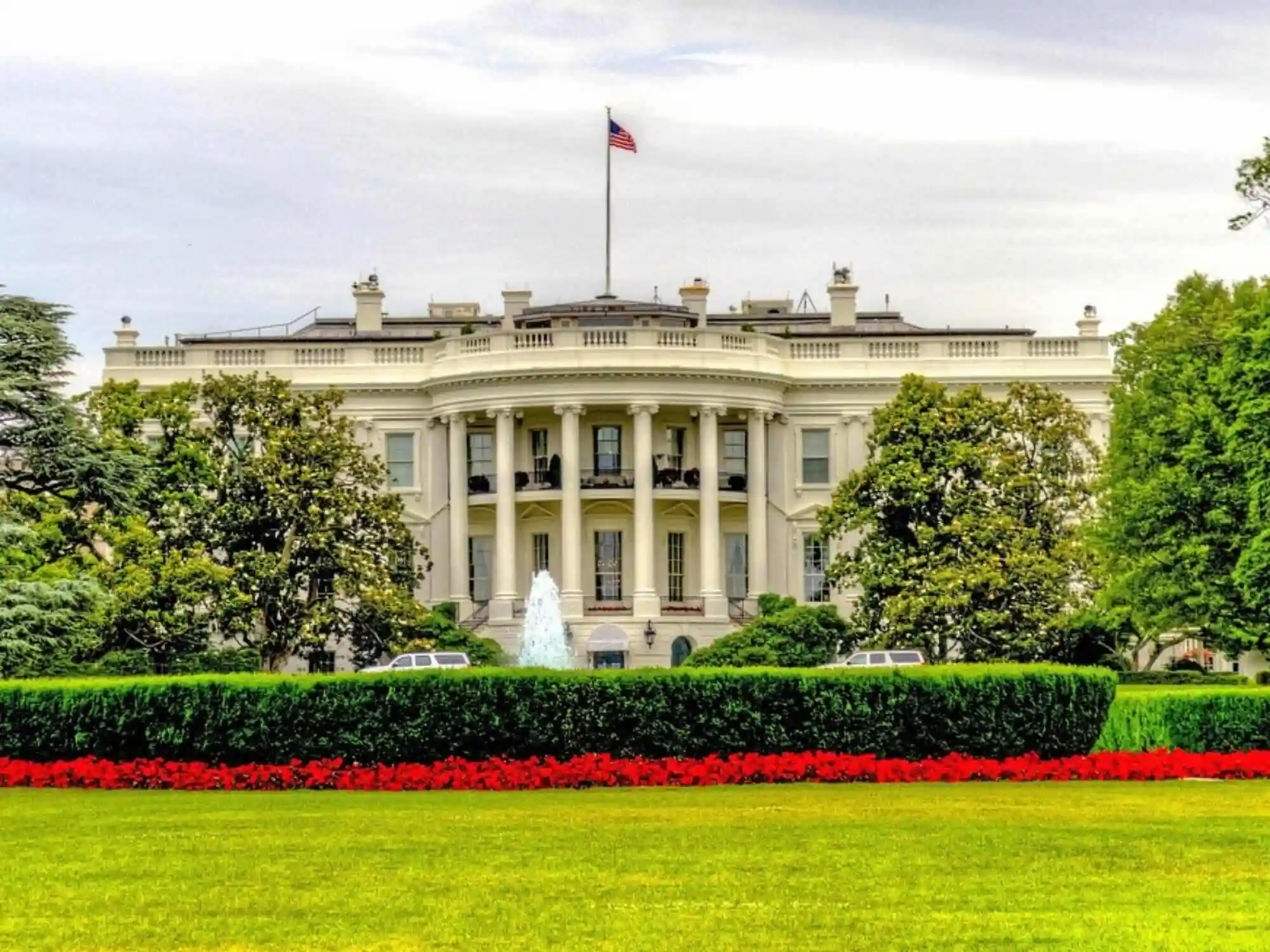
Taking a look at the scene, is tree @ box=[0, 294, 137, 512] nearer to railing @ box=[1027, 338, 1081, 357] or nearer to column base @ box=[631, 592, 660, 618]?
column base @ box=[631, 592, 660, 618]

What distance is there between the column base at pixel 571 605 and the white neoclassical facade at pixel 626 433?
58 millimetres

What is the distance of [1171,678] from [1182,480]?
20.2ft

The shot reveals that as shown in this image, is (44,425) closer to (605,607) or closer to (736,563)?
(605,607)

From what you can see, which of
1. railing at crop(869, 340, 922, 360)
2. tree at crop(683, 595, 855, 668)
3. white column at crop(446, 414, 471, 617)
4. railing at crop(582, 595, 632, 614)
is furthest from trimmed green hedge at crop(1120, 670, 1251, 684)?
white column at crop(446, 414, 471, 617)

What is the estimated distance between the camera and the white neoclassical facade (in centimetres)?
7369

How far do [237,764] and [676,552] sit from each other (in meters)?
48.6

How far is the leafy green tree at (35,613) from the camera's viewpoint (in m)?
37.0

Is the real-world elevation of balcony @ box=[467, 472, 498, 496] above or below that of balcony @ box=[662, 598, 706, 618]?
above

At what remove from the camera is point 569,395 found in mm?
73938

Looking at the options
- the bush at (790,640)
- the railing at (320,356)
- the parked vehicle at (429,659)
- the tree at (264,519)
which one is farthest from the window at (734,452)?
the parked vehicle at (429,659)

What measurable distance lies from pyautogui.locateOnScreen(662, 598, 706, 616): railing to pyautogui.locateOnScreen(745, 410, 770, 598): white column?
6.14ft

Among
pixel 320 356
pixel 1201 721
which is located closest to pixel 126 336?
pixel 320 356

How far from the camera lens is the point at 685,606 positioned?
7394cm

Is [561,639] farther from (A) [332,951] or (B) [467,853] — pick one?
(A) [332,951]
